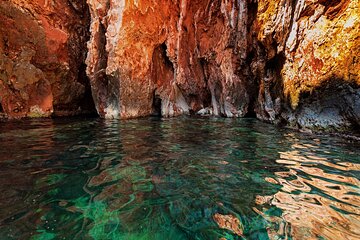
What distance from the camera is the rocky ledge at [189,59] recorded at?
6352 millimetres

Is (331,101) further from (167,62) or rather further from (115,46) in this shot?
(167,62)

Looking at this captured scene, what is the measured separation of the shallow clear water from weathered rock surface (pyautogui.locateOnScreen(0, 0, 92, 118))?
942 cm

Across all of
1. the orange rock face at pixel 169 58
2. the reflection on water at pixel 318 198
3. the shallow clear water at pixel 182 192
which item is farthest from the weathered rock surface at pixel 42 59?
the reflection on water at pixel 318 198

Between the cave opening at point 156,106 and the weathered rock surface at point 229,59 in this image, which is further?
the cave opening at point 156,106

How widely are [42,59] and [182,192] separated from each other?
15128 millimetres

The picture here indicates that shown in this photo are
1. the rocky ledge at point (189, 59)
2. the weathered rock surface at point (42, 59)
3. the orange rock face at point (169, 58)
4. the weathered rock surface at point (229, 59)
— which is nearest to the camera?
the weathered rock surface at point (229, 59)

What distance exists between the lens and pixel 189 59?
1572cm

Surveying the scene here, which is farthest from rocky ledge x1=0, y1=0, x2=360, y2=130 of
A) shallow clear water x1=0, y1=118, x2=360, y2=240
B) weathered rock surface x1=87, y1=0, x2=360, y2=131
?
shallow clear water x1=0, y1=118, x2=360, y2=240

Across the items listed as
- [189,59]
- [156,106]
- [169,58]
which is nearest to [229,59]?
[189,59]

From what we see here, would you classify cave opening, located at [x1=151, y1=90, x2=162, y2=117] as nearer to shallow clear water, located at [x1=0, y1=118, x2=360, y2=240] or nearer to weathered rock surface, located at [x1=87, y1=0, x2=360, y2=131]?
weathered rock surface, located at [x1=87, y1=0, x2=360, y2=131]

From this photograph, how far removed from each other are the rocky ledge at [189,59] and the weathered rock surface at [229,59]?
41 millimetres

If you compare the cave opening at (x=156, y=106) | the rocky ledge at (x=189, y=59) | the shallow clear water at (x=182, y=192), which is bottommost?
the shallow clear water at (x=182, y=192)

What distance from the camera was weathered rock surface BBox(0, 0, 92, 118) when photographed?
42.0ft

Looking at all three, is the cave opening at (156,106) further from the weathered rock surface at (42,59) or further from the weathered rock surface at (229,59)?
the weathered rock surface at (42,59)
